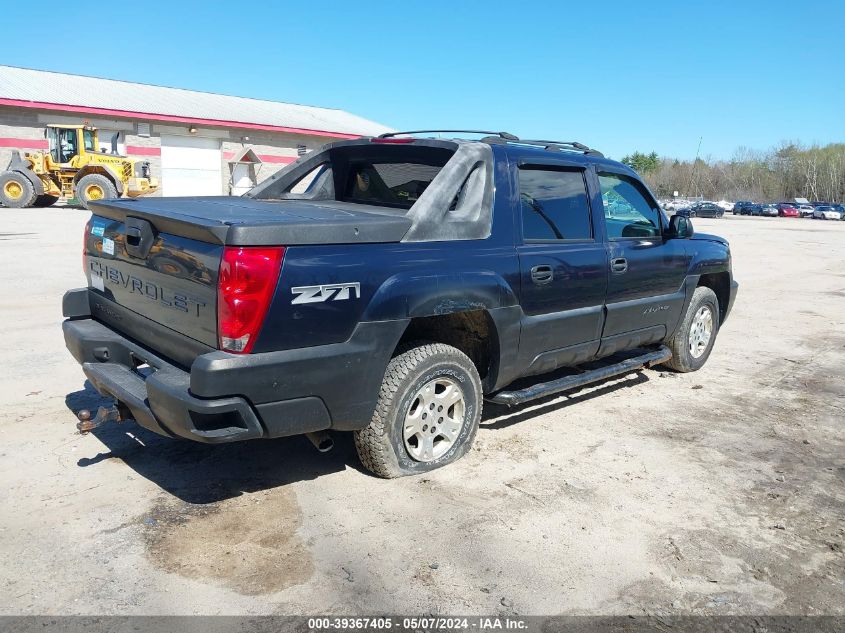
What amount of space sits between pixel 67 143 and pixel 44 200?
2588 millimetres

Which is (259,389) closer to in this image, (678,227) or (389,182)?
(389,182)

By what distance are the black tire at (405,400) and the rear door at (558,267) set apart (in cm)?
53

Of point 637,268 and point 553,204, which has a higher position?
point 553,204

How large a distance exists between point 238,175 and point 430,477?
33.7 m

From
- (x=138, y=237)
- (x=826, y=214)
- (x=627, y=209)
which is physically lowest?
(x=138, y=237)

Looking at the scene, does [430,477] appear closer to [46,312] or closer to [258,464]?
[258,464]

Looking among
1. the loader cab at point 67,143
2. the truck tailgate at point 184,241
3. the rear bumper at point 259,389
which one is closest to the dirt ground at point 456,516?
the rear bumper at point 259,389

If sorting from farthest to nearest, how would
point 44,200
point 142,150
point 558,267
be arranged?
point 142,150 < point 44,200 < point 558,267

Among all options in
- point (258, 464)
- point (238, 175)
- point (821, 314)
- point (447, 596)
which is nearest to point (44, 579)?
point (258, 464)

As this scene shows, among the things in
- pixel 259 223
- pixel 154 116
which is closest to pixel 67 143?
pixel 154 116

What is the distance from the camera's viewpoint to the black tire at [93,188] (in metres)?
22.8

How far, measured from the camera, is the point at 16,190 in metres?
23.4

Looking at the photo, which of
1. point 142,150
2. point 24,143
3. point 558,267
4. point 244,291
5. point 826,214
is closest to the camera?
point 244,291

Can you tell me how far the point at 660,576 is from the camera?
3.08 m
